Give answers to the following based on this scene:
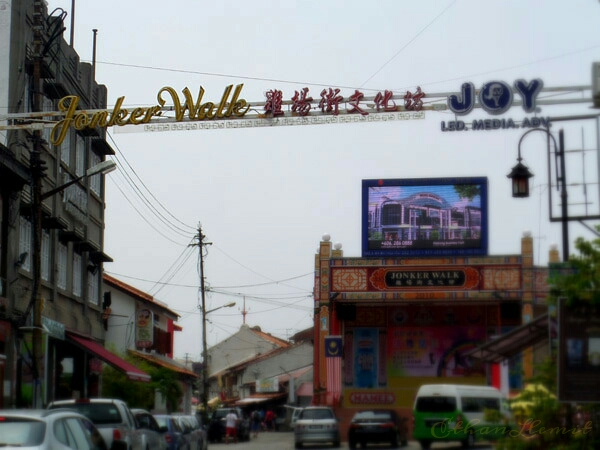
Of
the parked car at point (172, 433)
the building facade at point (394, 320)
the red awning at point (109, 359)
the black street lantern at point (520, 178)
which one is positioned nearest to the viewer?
the black street lantern at point (520, 178)

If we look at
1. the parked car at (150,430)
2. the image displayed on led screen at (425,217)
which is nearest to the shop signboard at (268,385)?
the image displayed on led screen at (425,217)

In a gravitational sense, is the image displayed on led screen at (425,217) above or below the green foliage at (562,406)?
above

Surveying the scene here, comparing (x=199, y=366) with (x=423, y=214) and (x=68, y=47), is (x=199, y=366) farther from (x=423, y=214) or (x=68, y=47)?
(x=68, y=47)

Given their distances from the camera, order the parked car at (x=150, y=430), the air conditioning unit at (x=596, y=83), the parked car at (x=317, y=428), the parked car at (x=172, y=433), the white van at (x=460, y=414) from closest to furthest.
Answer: the white van at (x=460, y=414)
the air conditioning unit at (x=596, y=83)
the parked car at (x=150, y=430)
the parked car at (x=172, y=433)
the parked car at (x=317, y=428)

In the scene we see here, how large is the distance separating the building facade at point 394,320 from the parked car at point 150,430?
677 inches

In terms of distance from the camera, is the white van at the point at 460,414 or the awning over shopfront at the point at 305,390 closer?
the white van at the point at 460,414

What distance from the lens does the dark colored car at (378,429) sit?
91.8ft

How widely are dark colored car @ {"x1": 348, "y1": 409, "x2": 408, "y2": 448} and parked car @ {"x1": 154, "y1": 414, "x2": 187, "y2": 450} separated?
5.78 m

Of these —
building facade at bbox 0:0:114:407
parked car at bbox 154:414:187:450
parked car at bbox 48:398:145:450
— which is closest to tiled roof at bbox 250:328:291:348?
building facade at bbox 0:0:114:407

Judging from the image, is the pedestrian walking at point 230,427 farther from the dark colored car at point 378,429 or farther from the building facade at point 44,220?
the dark colored car at point 378,429

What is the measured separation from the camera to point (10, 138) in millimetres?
26703

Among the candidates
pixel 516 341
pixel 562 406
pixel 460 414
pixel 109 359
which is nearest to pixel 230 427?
pixel 109 359

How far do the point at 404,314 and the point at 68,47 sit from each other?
661 inches

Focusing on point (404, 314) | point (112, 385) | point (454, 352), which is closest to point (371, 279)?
point (404, 314)
